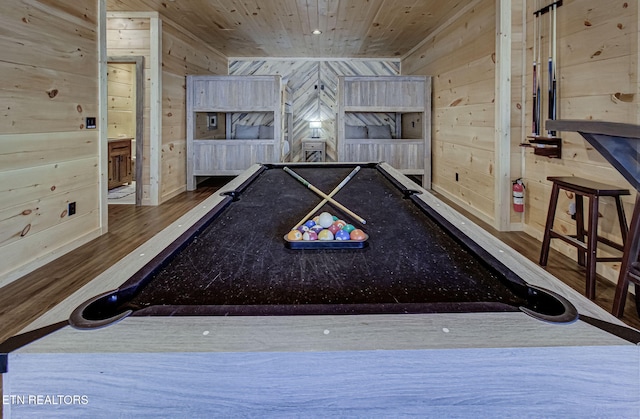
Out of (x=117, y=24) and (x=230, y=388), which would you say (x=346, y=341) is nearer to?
(x=230, y=388)

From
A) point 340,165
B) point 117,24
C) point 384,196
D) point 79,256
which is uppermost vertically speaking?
point 117,24

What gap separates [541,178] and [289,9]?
3.49 m

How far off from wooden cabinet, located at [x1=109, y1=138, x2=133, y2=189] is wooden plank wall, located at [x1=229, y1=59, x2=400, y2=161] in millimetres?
2925

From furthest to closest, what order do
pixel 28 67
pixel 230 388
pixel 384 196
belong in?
pixel 28 67, pixel 384 196, pixel 230 388

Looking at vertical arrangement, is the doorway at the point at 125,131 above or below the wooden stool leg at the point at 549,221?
above

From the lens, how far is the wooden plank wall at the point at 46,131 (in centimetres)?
281

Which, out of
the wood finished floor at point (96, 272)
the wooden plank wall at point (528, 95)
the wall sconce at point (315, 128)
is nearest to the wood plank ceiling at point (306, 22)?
the wooden plank wall at point (528, 95)

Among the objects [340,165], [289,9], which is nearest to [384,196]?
[340,165]

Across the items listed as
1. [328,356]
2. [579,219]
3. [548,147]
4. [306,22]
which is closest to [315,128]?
[306,22]

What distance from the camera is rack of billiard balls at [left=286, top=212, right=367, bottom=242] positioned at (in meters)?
1.44

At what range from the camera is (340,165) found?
381cm

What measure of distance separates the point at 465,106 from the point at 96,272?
433cm

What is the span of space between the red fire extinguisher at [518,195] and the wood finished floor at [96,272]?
0.25 m

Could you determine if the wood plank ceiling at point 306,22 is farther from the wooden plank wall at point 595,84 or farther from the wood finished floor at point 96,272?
the wood finished floor at point 96,272
